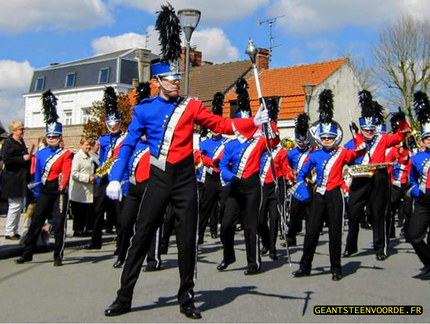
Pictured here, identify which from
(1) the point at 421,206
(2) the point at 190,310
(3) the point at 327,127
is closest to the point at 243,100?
(3) the point at 327,127

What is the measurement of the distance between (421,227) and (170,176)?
387 cm

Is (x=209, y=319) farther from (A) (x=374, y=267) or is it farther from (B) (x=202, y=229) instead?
(B) (x=202, y=229)

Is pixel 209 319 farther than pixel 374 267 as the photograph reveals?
No

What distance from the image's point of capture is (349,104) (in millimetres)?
39906

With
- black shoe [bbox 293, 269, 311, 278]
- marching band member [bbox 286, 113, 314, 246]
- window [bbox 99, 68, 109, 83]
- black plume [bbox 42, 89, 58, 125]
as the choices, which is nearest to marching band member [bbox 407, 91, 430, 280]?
black shoe [bbox 293, 269, 311, 278]

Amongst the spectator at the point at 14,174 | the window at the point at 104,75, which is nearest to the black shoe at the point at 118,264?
the spectator at the point at 14,174

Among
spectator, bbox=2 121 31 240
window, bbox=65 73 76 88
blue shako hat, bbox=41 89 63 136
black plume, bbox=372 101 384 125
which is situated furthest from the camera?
window, bbox=65 73 76 88

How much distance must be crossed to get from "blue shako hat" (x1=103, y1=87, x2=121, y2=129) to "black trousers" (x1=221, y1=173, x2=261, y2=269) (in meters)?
2.54

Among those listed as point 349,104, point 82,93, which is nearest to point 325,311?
point 349,104

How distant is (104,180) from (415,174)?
5134 mm

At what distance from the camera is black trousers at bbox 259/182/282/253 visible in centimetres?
1068

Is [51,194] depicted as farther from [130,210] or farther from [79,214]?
[79,214]

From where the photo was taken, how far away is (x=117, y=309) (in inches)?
253

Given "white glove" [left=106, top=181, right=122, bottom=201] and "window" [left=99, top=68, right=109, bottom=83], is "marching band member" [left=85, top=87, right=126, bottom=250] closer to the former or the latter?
"white glove" [left=106, top=181, right=122, bottom=201]
